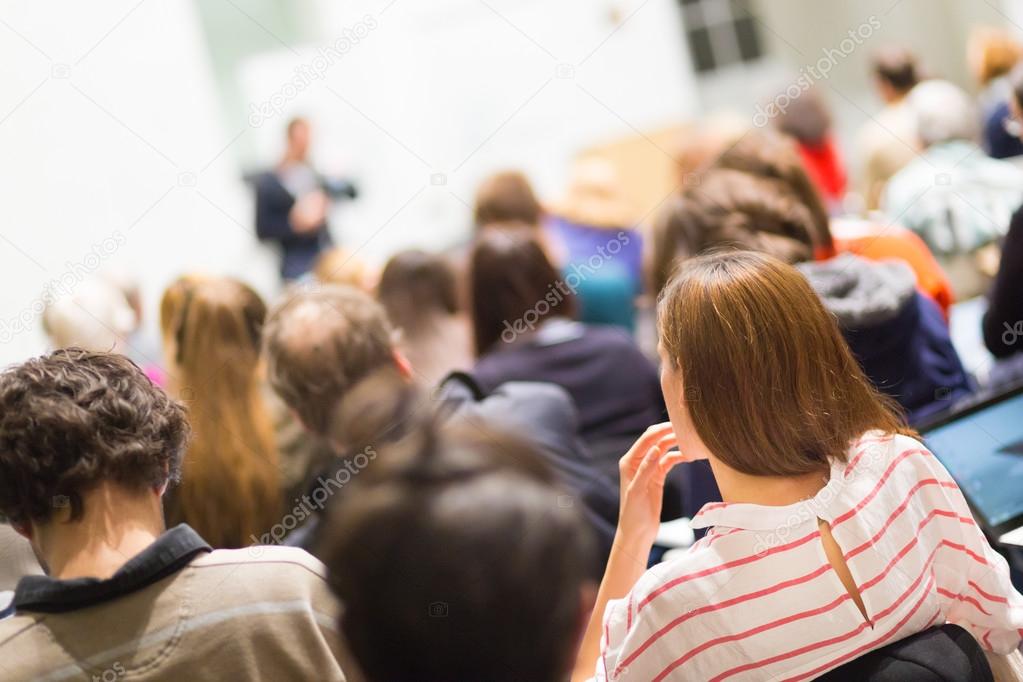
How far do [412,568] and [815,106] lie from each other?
442 cm

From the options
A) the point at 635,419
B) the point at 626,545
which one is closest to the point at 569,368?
the point at 635,419

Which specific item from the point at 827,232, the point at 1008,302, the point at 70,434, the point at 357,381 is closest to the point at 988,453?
the point at 1008,302

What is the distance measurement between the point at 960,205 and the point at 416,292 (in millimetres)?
1604

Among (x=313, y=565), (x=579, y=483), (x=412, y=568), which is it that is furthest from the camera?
(x=579, y=483)

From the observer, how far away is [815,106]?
16.0ft

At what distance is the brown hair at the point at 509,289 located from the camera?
270 centimetres

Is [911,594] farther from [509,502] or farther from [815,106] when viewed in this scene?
[815,106]

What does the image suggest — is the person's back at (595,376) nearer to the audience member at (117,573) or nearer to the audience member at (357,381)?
the audience member at (357,381)

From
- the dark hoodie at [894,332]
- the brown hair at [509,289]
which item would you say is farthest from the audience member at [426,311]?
the dark hoodie at [894,332]

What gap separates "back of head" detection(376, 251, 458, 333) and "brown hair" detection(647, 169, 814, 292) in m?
0.66

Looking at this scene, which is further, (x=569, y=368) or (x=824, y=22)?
(x=824, y=22)

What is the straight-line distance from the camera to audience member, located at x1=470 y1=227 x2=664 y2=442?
8.43 feet

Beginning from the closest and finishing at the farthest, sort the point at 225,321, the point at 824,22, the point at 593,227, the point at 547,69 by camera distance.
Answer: the point at 225,321 < the point at 593,227 < the point at 547,69 < the point at 824,22

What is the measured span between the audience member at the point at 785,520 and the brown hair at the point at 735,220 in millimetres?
982
